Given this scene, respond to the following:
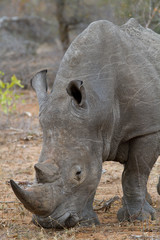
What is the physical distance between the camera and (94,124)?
181 inches

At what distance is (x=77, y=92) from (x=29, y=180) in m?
3.20

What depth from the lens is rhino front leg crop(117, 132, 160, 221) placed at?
5.05m

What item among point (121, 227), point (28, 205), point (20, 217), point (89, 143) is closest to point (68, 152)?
point (89, 143)

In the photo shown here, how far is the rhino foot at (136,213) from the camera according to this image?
5164 mm

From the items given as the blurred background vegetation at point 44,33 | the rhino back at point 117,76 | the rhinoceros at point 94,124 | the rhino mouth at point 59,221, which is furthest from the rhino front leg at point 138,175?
the blurred background vegetation at point 44,33

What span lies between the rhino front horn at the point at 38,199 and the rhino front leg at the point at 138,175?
1.16 meters

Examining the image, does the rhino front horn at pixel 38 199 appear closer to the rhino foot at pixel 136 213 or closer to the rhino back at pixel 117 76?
the rhino back at pixel 117 76

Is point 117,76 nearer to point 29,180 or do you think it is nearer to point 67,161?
point 67,161

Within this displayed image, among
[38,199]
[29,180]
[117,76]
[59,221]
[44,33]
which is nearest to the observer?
[38,199]

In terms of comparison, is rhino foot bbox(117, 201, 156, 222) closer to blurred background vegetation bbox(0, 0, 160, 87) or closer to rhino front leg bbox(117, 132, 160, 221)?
rhino front leg bbox(117, 132, 160, 221)

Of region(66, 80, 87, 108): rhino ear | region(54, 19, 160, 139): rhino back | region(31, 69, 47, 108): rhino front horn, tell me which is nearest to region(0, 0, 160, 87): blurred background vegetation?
region(54, 19, 160, 139): rhino back

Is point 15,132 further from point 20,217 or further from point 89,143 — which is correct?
point 89,143

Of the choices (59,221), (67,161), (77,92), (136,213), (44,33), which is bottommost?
(136,213)

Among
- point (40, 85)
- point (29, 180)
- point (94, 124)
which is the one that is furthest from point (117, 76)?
point (29, 180)
